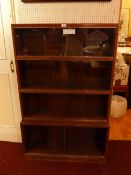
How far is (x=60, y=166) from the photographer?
6.83 feet

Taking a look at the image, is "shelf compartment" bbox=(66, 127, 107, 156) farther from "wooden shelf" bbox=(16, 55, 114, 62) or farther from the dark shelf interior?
"wooden shelf" bbox=(16, 55, 114, 62)

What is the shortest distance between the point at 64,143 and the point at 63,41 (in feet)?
3.55

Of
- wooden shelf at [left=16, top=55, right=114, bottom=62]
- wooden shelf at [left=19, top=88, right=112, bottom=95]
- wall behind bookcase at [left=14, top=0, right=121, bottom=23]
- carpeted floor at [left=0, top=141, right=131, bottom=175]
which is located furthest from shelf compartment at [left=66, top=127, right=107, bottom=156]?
wall behind bookcase at [left=14, top=0, right=121, bottom=23]

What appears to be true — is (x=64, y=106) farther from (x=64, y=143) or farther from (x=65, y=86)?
(x=64, y=143)

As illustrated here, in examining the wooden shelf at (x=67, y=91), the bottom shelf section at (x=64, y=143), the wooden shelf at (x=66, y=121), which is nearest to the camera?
the wooden shelf at (x=67, y=91)

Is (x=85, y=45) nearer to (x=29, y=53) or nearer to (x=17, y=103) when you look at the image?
(x=29, y=53)

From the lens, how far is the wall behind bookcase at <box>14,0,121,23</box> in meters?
1.72

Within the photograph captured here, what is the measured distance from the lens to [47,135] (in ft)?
7.40

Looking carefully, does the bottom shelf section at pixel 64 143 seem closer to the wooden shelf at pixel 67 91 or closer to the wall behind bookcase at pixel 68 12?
the wooden shelf at pixel 67 91

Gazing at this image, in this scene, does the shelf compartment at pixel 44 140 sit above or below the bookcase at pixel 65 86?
below

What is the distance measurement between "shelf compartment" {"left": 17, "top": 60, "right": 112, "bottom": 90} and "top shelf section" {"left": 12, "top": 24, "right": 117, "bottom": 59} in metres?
0.11

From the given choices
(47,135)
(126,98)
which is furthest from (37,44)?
(126,98)

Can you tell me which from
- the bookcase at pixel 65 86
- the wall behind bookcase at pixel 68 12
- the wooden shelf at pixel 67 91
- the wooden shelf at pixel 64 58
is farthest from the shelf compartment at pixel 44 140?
the wall behind bookcase at pixel 68 12

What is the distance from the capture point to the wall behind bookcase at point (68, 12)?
172 centimetres
